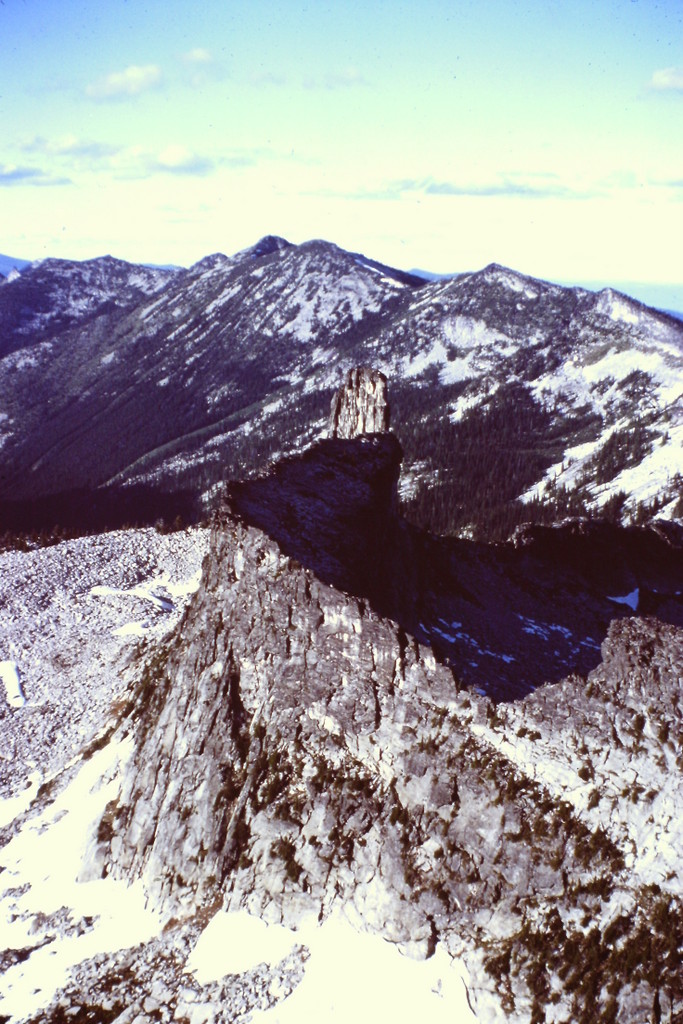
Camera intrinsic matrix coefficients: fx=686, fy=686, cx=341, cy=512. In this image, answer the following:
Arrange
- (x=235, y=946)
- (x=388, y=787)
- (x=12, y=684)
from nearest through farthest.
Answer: (x=235, y=946) < (x=388, y=787) < (x=12, y=684)

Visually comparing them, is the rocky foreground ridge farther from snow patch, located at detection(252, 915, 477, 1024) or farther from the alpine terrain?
snow patch, located at detection(252, 915, 477, 1024)

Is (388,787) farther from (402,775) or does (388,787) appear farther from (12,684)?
(12,684)

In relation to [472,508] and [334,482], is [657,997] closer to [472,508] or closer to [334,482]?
[334,482]

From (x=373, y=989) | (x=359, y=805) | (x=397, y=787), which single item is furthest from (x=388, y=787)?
(x=373, y=989)

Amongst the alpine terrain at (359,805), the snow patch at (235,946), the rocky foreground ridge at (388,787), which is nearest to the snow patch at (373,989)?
the alpine terrain at (359,805)

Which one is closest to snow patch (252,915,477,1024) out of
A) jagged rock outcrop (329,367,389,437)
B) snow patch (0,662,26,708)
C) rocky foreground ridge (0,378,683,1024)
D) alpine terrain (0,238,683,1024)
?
alpine terrain (0,238,683,1024)

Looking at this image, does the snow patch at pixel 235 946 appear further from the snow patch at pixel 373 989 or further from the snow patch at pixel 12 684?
the snow patch at pixel 12 684

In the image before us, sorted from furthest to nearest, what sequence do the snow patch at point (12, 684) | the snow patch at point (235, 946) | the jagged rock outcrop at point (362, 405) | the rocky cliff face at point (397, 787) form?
the jagged rock outcrop at point (362, 405) → the snow patch at point (12, 684) → the snow patch at point (235, 946) → the rocky cliff face at point (397, 787)

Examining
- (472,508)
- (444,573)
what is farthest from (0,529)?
(444,573)
